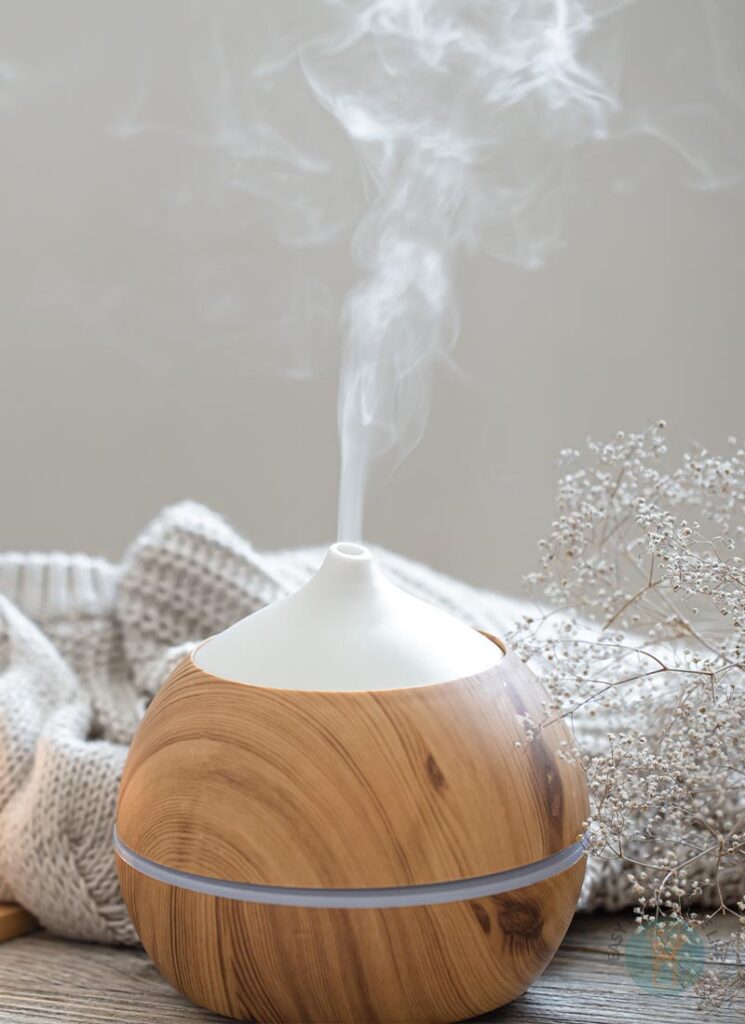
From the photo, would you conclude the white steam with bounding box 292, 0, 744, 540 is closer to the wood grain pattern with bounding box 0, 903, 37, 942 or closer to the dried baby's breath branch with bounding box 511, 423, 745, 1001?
the dried baby's breath branch with bounding box 511, 423, 745, 1001

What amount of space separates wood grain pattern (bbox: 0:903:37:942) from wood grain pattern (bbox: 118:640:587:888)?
0.89 ft

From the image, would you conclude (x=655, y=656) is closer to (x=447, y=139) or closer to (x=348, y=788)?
(x=348, y=788)

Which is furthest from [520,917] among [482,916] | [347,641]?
[347,641]

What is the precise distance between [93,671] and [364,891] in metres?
0.52

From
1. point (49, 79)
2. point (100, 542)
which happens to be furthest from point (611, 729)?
point (49, 79)

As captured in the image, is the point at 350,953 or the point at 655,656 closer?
the point at 350,953

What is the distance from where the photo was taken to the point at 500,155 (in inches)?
87.9

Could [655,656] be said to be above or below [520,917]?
above

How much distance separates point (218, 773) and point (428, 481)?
1.80 meters

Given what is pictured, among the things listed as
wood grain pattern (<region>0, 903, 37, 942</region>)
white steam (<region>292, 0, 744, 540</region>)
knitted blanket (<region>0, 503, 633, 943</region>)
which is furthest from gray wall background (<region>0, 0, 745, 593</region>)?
wood grain pattern (<region>0, 903, 37, 942</region>)

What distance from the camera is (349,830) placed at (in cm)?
62

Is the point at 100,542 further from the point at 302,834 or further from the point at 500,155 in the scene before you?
the point at 302,834

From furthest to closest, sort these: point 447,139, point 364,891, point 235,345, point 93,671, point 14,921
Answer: point 235,345, point 447,139, point 93,671, point 14,921, point 364,891

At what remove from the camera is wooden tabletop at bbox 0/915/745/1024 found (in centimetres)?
71
